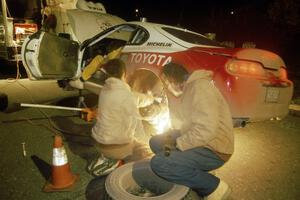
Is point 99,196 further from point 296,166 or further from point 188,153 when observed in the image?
point 296,166

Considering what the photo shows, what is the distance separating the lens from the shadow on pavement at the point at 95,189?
10.3ft

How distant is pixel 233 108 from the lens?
3881mm

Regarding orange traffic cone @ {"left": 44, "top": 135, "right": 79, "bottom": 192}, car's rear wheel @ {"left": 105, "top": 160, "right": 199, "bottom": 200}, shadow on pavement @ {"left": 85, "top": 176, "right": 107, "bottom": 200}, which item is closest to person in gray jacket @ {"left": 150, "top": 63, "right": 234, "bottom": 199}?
car's rear wheel @ {"left": 105, "top": 160, "right": 199, "bottom": 200}

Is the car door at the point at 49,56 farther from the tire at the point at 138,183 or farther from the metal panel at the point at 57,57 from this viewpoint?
the tire at the point at 138,183

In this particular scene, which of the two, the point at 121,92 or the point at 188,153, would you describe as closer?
the point at 188,153

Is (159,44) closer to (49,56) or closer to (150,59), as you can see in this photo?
(150,59)

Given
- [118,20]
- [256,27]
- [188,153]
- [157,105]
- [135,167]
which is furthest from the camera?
[256,27]

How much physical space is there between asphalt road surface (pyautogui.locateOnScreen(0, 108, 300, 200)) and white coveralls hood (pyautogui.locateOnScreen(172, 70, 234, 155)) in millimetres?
805

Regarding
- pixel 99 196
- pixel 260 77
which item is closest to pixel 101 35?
pixel 260 77

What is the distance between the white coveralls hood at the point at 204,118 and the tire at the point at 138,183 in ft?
1.27

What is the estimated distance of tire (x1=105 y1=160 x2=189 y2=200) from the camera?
2615mm

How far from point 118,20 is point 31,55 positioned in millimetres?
3229

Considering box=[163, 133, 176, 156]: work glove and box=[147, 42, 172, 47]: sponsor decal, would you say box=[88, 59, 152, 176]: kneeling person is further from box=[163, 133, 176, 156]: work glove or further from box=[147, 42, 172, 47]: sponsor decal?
box=[147, 42, 172, 47]: sponsor decal

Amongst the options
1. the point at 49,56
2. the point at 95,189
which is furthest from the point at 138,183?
the point at 49,56
